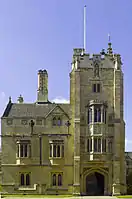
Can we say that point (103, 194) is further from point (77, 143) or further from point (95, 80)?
point (95, 80)

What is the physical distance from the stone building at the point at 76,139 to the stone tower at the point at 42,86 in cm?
944

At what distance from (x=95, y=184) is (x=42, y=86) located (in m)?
18.7

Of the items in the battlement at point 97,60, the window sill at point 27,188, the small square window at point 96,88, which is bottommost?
the window sill at point 27,188

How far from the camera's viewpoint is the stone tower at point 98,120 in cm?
6006

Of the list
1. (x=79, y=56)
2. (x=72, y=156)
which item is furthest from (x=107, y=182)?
(x=79, y=56)

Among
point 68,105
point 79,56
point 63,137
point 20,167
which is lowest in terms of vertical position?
point 20,167

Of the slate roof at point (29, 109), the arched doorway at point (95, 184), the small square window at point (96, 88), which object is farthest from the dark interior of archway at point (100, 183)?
the small square window at point (96, 88)

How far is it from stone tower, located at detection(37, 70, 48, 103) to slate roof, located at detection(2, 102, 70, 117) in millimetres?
8053

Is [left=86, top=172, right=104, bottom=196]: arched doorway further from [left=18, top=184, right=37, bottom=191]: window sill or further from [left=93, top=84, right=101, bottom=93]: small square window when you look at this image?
[left=93, top=84, right=101, bottom=93]: small square window

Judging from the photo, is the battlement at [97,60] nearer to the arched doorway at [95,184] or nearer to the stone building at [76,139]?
the stone building at [76,139]

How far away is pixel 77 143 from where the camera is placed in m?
60.4

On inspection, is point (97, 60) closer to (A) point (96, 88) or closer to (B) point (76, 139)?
(A) point (96, 88)

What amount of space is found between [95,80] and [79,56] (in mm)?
4213

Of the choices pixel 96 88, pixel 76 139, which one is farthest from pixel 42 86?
pixel 76 139
